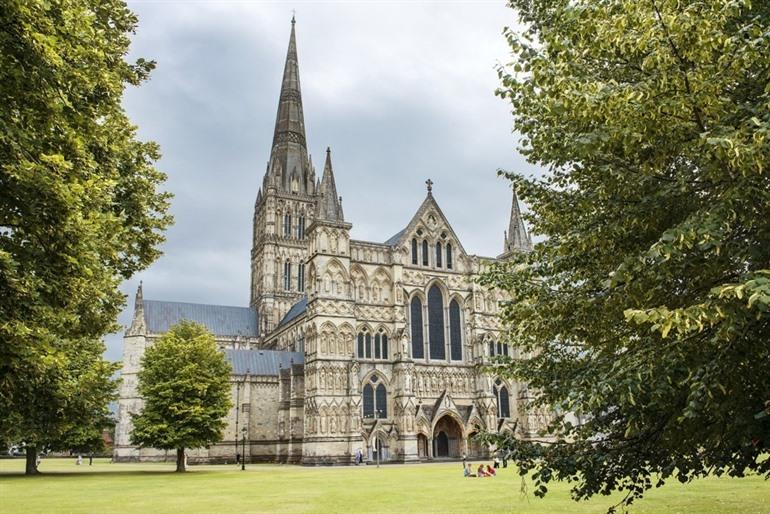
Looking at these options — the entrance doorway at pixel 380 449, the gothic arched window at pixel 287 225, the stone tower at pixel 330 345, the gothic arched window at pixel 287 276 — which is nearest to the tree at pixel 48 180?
the stone tower at pixel 330 345

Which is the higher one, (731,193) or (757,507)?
(731,193)

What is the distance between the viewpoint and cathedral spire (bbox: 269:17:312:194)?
274ft

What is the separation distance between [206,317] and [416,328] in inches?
1316

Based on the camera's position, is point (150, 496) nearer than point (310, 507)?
No

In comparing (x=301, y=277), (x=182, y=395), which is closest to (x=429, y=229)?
(x=182, y=395)

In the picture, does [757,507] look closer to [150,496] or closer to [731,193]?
[731,193]

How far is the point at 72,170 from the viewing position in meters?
10.2

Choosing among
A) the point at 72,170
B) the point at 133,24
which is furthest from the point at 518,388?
the point at 72,170

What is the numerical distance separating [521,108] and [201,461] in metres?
50.7

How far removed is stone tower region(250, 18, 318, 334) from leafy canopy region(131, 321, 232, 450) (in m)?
34.4

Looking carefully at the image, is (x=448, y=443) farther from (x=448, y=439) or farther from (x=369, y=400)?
(x=369, y=400)

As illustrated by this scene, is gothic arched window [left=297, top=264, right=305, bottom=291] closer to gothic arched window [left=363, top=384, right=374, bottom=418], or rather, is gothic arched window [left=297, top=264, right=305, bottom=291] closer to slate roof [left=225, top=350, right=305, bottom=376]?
slate roof [left=225, top=350, right=305, bottom=376]

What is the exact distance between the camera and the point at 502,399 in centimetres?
5375

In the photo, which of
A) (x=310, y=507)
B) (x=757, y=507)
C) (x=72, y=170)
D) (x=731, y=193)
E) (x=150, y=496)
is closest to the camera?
(x=731, y=193)
